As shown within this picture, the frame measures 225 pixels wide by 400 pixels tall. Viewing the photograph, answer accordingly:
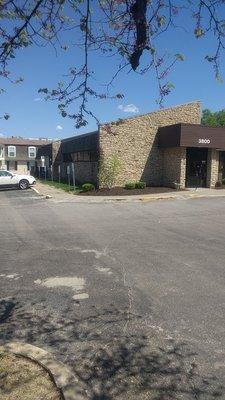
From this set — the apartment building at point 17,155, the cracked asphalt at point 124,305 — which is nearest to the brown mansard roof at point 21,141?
the apartment building at point 17,155

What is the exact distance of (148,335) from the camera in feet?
17.8

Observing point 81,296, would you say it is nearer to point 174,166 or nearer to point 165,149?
point 174,166

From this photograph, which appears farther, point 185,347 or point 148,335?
point 148,335

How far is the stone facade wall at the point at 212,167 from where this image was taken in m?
29.4

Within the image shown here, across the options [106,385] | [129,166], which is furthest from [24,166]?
[106,385]

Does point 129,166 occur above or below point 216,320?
above

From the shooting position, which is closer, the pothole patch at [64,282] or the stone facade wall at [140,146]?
the pothole patch at [64,282]

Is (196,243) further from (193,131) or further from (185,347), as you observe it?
(193,131)

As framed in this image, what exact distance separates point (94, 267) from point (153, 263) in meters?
1.28

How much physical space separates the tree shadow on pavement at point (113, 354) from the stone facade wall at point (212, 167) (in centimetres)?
2447

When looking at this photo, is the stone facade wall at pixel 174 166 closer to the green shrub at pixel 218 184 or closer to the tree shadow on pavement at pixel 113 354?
the green shrub at pixel 218 184

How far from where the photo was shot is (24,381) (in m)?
4.01

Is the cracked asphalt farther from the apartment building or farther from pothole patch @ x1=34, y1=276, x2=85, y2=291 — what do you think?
the apartment building

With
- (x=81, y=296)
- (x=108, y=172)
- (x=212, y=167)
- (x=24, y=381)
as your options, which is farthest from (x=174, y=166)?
(x=24, y=381)
